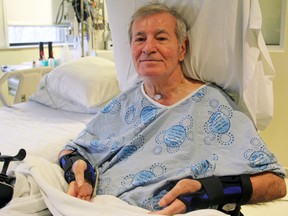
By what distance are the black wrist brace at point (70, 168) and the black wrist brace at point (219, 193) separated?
35cm

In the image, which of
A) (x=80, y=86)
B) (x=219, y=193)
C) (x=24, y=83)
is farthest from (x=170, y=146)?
(x=24, y=83)

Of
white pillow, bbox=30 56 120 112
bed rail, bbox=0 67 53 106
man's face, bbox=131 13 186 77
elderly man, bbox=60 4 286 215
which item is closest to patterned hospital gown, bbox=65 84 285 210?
elderly man, bbox=60 4 286 215

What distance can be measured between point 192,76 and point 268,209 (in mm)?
538

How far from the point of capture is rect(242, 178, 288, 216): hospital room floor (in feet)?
3.11

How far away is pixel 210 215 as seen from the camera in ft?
2.58

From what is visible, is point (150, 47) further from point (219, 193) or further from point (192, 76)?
point (219, 193)

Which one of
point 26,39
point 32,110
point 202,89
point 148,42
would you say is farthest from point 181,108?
point 26,39

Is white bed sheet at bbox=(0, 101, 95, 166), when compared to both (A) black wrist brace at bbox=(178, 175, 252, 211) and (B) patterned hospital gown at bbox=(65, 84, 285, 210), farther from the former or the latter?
(A) black wrist brace at bbox=(178, 175, 252, 211)

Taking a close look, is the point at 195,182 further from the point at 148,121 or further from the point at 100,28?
the point at 100,28

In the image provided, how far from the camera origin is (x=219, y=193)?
89 centimetres

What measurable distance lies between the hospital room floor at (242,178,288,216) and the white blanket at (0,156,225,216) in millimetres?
206

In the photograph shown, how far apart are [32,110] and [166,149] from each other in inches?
49.1

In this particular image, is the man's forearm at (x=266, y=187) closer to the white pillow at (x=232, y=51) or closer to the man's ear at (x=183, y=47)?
the white pillow at (x=232, y=51)

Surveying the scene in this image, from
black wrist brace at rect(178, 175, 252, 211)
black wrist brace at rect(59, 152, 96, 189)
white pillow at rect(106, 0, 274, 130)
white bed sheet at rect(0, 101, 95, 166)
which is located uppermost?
white pillow at rect(106, 0, 274, 130)
